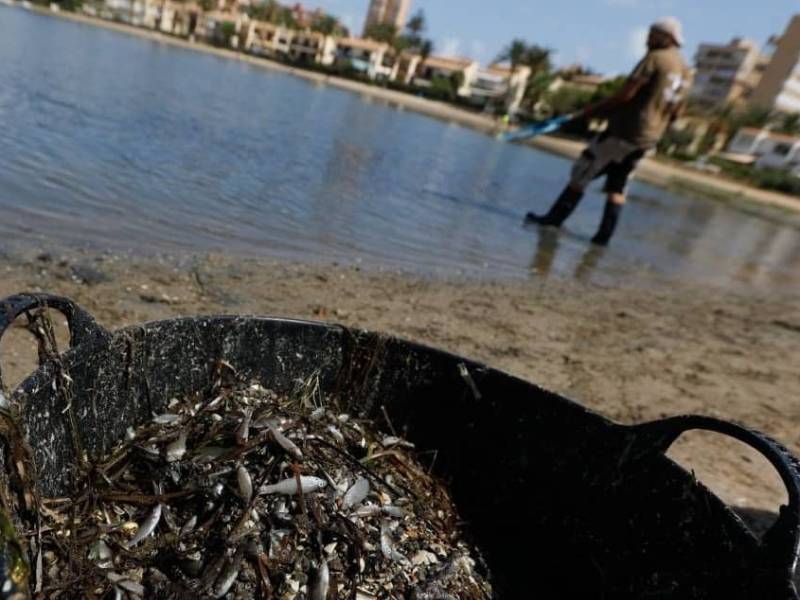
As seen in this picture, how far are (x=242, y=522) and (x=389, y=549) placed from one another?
1.38ft

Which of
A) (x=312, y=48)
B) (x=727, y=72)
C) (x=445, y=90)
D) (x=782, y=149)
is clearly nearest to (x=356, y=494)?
(x=782, y=149)

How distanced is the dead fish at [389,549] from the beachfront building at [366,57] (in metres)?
96.4

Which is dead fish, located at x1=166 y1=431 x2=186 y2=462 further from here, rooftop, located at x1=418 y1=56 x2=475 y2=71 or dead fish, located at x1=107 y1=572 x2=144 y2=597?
rooftop, located at x1=418 y1=56 x2=475 y2=71

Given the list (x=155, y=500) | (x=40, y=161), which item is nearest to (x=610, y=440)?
(x=155, y=500)

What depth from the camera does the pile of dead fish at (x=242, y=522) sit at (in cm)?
132

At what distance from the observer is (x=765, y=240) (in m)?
14.3

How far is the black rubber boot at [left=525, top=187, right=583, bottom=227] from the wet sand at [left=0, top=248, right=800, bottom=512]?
3158 mm

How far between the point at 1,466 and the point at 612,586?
1.67 m

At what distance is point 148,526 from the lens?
140 cm

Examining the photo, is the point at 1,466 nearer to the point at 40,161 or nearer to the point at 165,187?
the point at 165,187

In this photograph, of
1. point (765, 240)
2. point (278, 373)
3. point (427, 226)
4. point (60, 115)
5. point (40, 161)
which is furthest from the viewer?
point (765, 240)

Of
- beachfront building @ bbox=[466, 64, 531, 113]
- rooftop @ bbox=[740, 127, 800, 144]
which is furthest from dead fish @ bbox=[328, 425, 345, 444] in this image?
rooftop @ bbox=[740, 127, 800, 144]

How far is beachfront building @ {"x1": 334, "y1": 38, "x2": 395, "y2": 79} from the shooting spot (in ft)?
307

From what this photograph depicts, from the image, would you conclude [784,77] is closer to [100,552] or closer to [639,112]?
[639,112]
